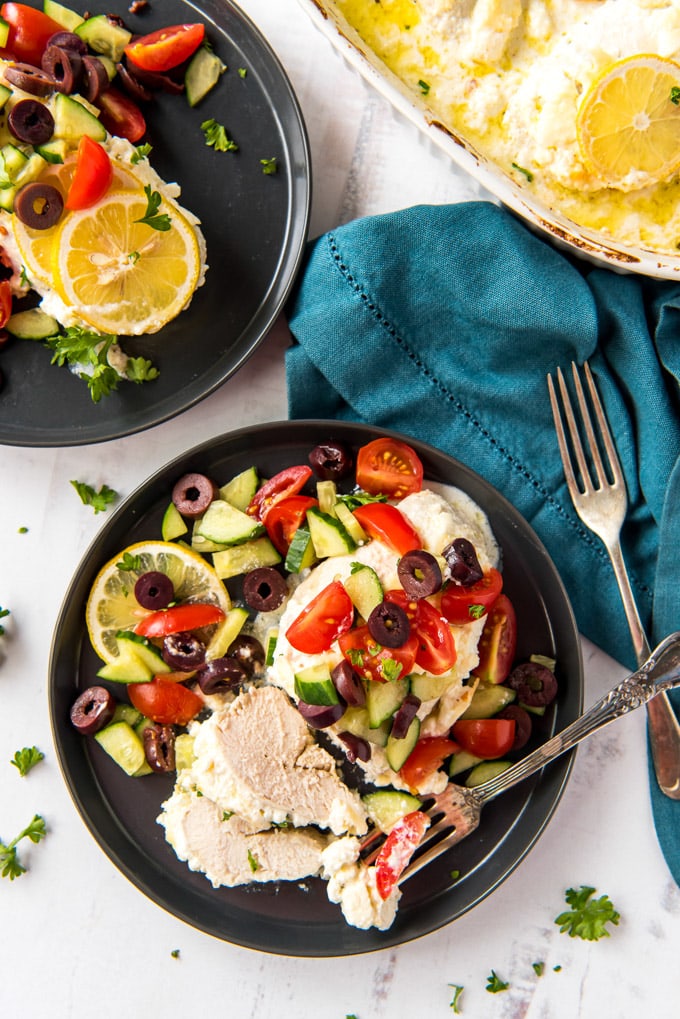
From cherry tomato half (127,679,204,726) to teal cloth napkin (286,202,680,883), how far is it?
1054mm

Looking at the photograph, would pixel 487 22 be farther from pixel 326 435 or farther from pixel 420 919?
pixel 420 919

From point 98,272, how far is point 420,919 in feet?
7.92

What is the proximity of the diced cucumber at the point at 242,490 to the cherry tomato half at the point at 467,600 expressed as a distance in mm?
752

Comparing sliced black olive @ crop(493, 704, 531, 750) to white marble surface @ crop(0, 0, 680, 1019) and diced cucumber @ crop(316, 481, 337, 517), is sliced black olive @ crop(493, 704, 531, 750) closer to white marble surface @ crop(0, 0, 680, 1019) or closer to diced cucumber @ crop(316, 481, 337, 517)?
white marble surface @ crop(0, 0, 680, 1019)

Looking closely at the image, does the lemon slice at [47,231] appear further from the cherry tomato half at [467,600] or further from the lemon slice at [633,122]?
the cherry tomato half at [467,600]

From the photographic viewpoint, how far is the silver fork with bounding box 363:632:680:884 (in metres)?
2.59

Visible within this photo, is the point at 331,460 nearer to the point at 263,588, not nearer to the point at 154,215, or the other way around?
the point at 263,588

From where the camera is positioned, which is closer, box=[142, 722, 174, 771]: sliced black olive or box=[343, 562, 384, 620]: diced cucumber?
box=[343, 562, 384, 620]: diced cucumber

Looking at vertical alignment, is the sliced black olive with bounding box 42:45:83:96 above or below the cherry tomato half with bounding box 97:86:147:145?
above

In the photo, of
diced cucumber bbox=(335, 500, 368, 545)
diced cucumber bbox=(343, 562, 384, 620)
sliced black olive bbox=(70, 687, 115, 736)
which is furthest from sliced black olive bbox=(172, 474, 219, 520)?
sliced black olive bbox=(70, 687, 115, 736)

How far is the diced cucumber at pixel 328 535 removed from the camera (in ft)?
8.68

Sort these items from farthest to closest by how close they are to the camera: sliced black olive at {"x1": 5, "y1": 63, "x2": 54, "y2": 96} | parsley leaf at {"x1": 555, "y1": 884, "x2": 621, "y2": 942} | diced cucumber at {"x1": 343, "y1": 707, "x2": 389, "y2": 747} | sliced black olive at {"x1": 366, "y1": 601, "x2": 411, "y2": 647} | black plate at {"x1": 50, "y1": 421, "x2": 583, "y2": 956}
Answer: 1. parsley leaf at {"x1": 555, "y1": 884, "x2": 621, "y2": 942}
2. black plate at {"x1": 50, "y1": 421, "x2": 583, "y2": 956}
3. diced cucumber at {"x1": 343, "y1": 707, "x2": 389, "y2": 747}
4. sliced black olive at {"x1": 5, "y1": 63, "x2": 54, "y2": 96}
5. sliced black olive at {"x1": 366, "y1": 601, "x2": 411, "y2": 647}

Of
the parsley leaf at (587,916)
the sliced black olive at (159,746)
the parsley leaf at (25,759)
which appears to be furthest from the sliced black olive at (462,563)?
the parsley leaf at (25,759)

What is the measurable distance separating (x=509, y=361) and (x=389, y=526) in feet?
2.47
